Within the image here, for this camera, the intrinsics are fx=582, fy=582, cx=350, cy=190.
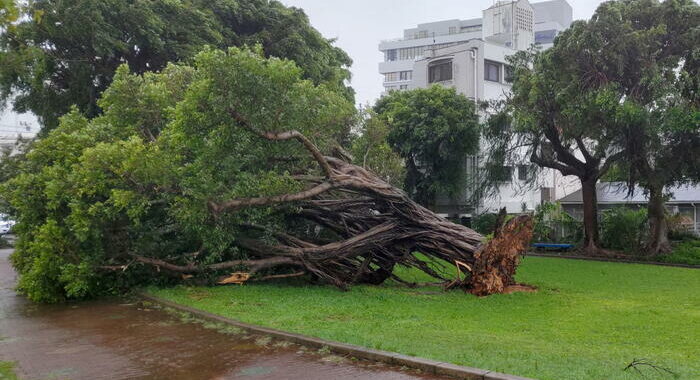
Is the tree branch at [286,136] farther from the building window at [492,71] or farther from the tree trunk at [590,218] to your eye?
the building window at [492,71]

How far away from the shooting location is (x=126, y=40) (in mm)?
21094

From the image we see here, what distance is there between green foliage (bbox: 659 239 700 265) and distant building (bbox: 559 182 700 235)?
2910mm

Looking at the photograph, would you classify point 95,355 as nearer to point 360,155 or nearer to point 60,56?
point 360,155

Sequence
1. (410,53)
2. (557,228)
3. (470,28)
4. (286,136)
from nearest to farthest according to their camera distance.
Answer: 1. (286,136)
2. (557,228)
3. (470,28)
4. (410,53)

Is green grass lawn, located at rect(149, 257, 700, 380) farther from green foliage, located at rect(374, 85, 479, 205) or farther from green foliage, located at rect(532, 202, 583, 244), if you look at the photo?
green foliage, located at rect(374, 85, 479, 205)

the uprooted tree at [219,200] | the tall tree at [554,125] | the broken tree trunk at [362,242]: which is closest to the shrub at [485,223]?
the tall tree at [554,125]

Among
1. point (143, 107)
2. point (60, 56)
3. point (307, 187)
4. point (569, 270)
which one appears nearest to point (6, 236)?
point (60, 56)

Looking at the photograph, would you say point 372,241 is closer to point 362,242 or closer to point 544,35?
point 362,242

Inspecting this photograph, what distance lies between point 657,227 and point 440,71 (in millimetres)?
15491

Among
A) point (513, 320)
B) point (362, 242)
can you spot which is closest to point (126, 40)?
point (362, 242)

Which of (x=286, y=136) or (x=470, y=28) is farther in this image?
(x=470, y=28)

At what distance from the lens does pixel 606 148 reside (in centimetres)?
2108

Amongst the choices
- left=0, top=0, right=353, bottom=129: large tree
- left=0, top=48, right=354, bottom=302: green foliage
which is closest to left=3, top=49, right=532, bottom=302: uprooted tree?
left=0, top=48, right=354, bottom=302: green foliage

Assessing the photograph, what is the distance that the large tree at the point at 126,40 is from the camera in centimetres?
1964
